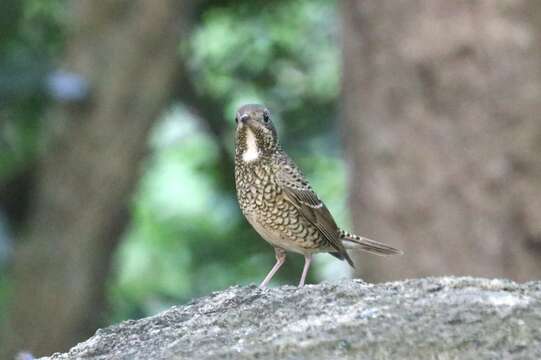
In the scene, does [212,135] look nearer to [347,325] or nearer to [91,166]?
[91,166]

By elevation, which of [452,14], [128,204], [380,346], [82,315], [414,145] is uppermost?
[452,14]

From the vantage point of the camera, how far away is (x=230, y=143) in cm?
1136

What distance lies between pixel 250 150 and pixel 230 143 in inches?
238

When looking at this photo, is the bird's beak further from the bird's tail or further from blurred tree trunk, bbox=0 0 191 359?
blurred tree trunk, bbox=0 0 191 359

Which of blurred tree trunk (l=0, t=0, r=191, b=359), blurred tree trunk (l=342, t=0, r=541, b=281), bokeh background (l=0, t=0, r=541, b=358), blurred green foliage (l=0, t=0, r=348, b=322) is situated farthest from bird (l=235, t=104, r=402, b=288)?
blurred green foliage (l=0, t=0, r=348, b=322)

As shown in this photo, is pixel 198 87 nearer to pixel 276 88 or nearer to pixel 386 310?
pixel 276 88

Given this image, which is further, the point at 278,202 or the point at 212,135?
the point at 212,135

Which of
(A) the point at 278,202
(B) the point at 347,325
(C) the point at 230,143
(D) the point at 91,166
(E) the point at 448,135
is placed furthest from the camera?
(C) the point at 230,143

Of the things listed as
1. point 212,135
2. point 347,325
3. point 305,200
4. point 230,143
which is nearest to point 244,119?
point 305,200

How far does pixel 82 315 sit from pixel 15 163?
5.65ft

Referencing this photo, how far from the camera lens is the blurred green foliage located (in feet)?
34.2

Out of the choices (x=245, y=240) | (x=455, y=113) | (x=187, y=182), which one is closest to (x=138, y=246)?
(x=187, y=182)

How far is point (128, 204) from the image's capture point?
9.75 metres

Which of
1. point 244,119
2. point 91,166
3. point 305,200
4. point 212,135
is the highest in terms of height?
point 212,135
